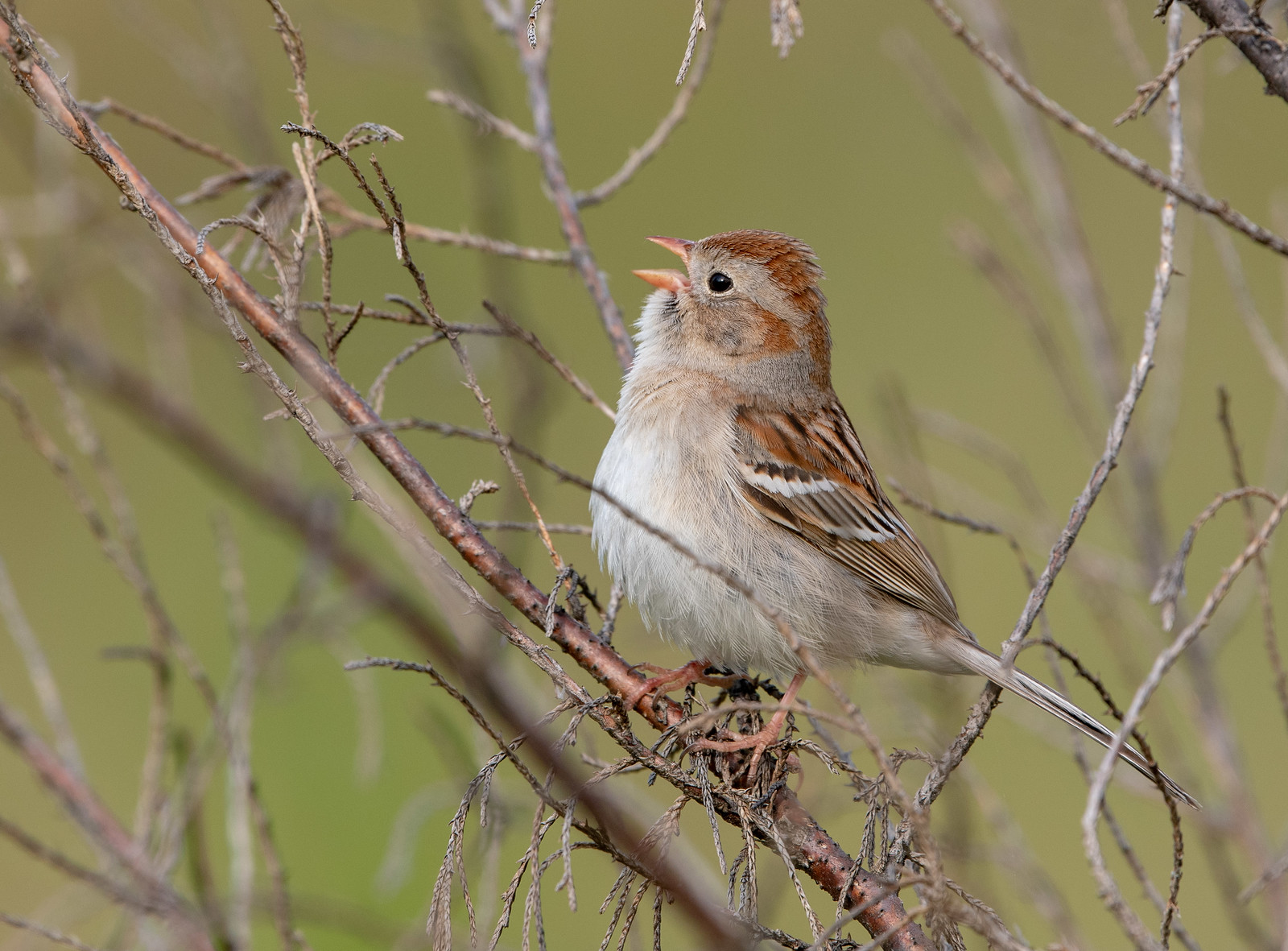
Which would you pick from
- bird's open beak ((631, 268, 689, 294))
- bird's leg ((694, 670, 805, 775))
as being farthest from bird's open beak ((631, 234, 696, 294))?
bird's leg ((694, 670, 805, 775))

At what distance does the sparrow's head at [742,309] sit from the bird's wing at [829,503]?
0.18 metres

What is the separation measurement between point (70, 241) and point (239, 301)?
87 centimetres

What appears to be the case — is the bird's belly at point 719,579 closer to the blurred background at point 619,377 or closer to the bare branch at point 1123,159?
the blurred background at point 619,377

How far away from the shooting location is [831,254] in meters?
6.82

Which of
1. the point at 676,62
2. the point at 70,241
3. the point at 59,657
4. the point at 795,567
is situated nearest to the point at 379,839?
the point at 59,657

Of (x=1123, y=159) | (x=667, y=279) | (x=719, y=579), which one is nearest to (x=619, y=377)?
(x=667, y=279)

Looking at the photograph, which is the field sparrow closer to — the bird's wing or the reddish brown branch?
the bird's wing

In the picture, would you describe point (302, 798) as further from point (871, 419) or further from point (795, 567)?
point (871, 419)

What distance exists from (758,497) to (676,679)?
1.92 feet

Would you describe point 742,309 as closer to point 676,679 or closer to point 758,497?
point 758,497

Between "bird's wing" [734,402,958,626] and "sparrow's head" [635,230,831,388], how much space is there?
0.18 metres

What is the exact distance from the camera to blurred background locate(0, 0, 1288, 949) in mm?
2262

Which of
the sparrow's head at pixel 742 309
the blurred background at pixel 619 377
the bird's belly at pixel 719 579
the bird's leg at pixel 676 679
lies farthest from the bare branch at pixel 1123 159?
the sparrow's head at pixel 742 309

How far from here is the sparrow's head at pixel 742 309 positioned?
313 centimetres
